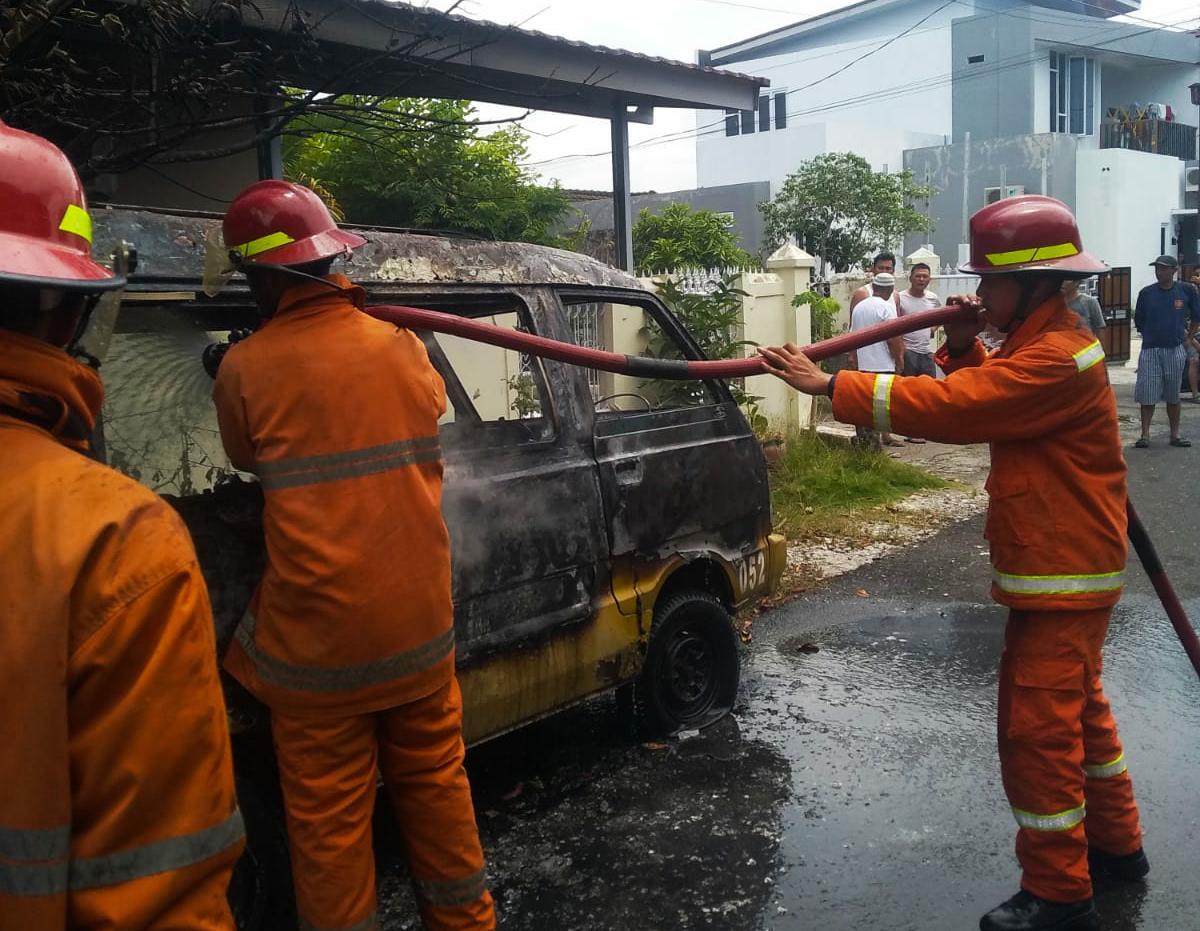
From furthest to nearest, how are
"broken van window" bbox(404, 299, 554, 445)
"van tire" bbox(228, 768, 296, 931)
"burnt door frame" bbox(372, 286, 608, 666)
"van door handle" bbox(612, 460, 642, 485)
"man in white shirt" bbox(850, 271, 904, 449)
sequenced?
"man in white shirt" bbox(850, 271, 904, 449), "van door handle" bbox(612, 460, 642, 485), "broken van window" bbox(404, 299, 554, 445), "burnt door frame" bbox(372, 286, 608, 666), "van tire" bbox(228, 768, 296, 931)

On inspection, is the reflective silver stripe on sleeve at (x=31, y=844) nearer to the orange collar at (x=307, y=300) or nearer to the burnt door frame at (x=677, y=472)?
the orange collar at (x=307, y=300)

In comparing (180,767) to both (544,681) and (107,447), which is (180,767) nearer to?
(107,447)

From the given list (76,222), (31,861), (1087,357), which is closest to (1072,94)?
(1087,357)

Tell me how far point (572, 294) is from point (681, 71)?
549cm

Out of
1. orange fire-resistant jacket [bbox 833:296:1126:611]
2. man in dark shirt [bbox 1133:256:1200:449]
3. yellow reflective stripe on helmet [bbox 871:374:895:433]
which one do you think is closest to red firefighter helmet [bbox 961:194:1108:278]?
orange fire-resistant jacket [bbox 833:296:1126:611]

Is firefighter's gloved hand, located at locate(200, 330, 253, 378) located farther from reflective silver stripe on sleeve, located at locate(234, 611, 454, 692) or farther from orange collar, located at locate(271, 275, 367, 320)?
reflective silver stripe on sleeve, located at locate(234, 611, 454, 692)

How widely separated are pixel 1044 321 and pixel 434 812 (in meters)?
2.16

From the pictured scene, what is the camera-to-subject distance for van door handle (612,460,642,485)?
3834mm

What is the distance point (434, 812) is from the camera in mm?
2590

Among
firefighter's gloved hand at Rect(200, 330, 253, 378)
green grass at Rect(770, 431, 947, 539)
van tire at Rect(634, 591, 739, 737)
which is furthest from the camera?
green grass at Rect(770, 431, 947, 539)

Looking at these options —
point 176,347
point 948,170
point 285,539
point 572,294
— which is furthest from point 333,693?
point 948,170

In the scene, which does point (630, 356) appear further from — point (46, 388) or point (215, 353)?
point (46, 388)

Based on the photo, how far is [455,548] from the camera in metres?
3.21

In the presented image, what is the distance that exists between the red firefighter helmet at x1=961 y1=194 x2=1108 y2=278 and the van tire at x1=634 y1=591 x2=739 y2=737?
1.80 metres
